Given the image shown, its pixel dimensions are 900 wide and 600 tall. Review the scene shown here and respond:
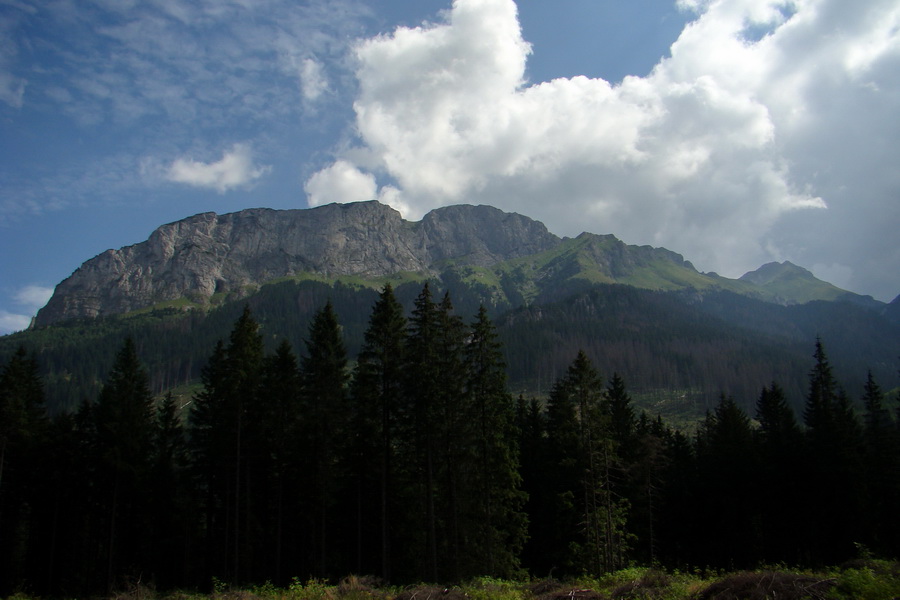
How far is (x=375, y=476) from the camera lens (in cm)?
3069

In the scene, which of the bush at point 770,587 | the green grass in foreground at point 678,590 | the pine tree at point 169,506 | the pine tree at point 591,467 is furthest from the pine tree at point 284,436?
the bush at point 770,587

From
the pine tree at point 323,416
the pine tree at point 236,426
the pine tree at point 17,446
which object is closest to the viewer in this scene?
the pine tree at point 323,416

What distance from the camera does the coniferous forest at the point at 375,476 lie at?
29.3 m

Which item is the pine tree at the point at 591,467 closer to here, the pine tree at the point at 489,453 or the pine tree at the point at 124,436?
the pine tree at the point at 489,453

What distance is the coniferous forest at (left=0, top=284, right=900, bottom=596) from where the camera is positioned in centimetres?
2931

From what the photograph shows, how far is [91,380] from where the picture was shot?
199250 millimetres

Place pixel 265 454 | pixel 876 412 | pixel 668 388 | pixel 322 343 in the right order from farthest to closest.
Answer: pixel 668 388
pixel 876 412
pixel 265 454
pixel 322 343

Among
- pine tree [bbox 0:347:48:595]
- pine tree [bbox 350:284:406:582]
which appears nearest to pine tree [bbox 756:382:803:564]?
pine tree [bbox 350:284:406:582]

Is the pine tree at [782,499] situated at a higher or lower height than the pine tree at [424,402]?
lower

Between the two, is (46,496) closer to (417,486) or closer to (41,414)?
(41,414)

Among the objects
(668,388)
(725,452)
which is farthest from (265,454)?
(668,388)

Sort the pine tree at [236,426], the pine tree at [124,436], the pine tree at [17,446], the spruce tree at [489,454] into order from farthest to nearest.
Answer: the pine tree at [124,436], the pine tree at [236,426], the pine tree at [17,446], the spruce tree at [489,454]

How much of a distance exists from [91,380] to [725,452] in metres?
216

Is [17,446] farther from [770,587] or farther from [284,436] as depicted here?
[770,587]
